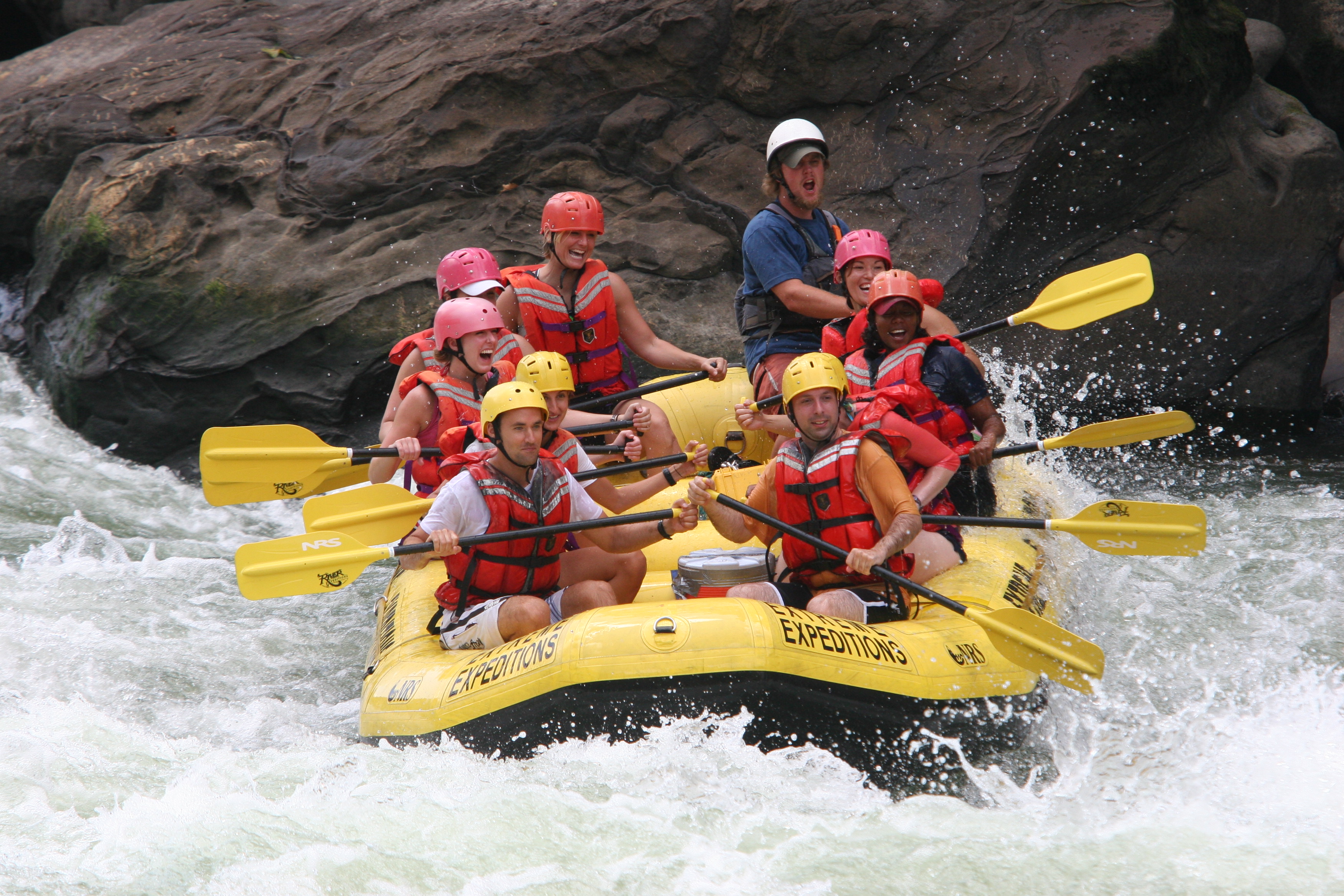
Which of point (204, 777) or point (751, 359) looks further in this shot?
point (751, 359)

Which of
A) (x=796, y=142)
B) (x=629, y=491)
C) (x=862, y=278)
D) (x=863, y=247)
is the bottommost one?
(x=629, y=491)

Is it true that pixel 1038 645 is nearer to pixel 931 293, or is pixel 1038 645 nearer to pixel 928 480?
pixel 928 480

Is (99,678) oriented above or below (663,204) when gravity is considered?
below

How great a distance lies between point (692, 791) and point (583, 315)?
2.79 meters

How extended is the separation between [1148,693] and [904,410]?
4.51ft

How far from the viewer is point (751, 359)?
541 centimetres

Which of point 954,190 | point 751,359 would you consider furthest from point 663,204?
point 751,359

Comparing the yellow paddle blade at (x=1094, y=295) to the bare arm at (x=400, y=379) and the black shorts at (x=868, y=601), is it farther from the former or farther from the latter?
the bare arm at (x=400, y=379)

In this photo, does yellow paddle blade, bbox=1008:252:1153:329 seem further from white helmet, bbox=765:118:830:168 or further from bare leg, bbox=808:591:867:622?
bare leg, bbox=808:591:867:622

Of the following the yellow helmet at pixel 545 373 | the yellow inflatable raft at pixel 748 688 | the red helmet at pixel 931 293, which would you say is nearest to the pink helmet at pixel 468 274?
the yellow helmet at pixel 545 373

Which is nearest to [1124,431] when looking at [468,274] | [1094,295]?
[1094,295]

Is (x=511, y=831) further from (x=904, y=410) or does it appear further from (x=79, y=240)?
(x=79, y=240)

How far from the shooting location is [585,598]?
13.1 ft

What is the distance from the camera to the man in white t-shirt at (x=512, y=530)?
382 centimetres
